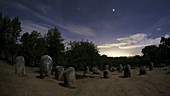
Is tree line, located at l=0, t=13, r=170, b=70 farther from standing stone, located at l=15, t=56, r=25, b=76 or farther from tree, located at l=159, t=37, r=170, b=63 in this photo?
standing stone, located at l=15, t=56, r=25, b=76

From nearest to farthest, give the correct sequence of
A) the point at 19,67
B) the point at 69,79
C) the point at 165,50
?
the point at 69,79, the point at 19,67, the point at 165,50

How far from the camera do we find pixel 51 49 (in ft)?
130

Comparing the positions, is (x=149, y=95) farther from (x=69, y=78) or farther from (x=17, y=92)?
(x=17, y=92)

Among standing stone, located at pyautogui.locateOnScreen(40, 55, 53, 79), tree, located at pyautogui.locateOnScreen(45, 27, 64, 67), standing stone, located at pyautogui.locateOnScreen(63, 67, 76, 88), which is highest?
tree, located at pyautogui.locateOnScreen(45, 27, 64, 67)

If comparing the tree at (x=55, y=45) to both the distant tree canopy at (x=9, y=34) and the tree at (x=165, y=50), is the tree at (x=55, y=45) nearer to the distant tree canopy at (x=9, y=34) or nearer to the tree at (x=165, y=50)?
the distant tree canopy at (x=9, y=34)

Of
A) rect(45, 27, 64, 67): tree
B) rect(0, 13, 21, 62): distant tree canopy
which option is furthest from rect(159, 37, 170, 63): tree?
rect(0, 13, 21, 62): distant tree canopy

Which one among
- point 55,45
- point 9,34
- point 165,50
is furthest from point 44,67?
point 165,50

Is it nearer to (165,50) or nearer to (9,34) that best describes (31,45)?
(9,34)

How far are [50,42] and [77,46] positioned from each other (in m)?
9.02

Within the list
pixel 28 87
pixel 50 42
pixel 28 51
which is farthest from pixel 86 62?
pixel 28 51

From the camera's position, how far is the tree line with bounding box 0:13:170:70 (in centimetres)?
Answer: 3303

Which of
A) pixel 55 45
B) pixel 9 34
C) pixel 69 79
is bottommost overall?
pixel 69 79

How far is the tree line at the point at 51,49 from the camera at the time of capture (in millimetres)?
33031

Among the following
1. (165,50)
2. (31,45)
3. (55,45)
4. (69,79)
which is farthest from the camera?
(165,50)
